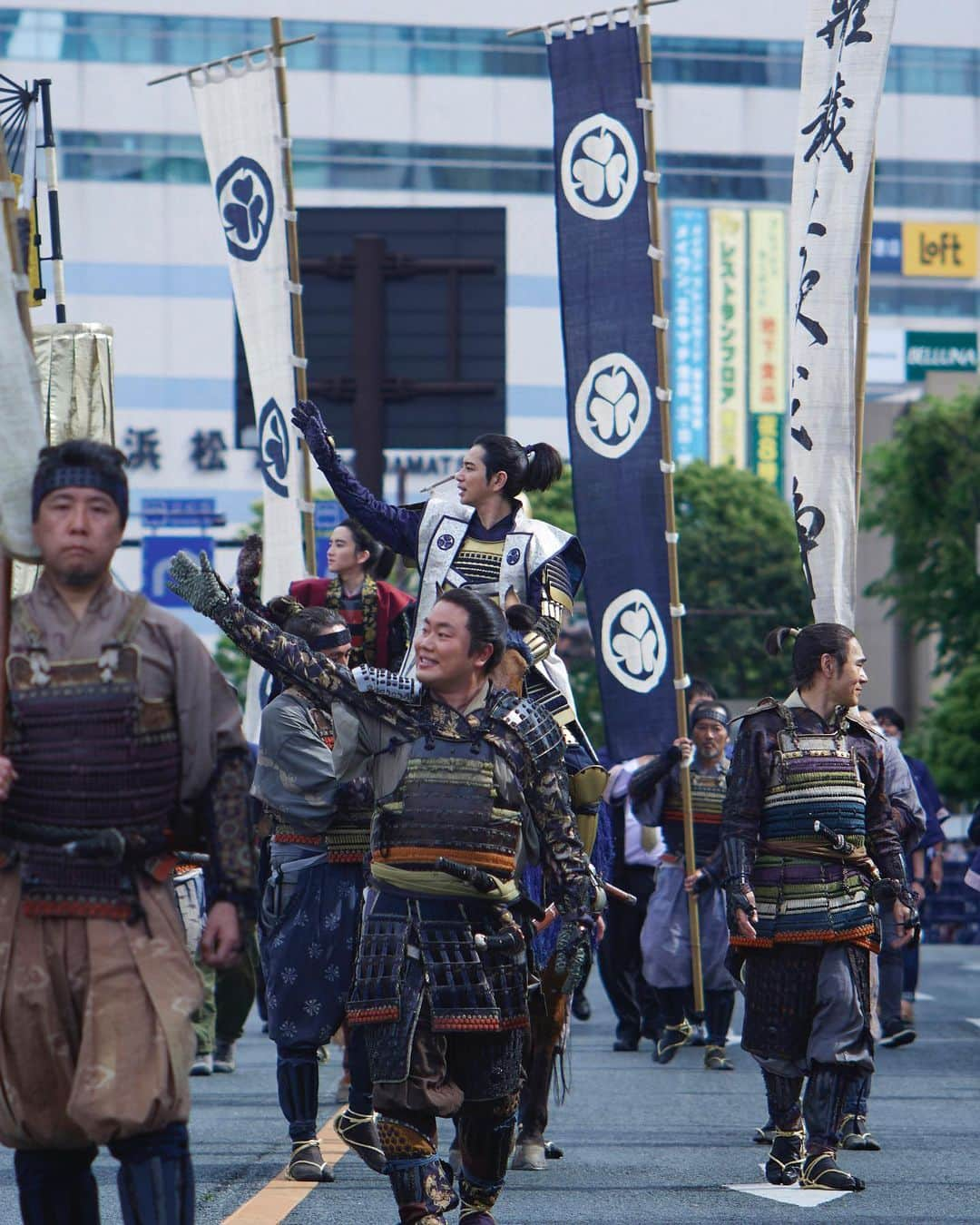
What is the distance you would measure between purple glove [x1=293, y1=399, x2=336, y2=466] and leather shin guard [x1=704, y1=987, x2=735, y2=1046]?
6.31 m

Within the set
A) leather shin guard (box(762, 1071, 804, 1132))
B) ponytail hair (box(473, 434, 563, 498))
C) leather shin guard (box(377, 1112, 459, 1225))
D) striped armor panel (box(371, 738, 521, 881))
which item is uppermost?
ponytail hair (box(473, 434, 563, 498))

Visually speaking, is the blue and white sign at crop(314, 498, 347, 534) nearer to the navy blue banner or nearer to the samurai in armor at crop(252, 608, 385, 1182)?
the navy blue banner

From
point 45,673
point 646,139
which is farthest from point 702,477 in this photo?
point 45,673

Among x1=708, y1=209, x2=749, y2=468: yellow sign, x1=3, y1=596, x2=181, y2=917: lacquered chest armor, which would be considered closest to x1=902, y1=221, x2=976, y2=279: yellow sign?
x1=708, y1=209, x2=749, y2=468: yellow sign

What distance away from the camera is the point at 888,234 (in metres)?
79.6

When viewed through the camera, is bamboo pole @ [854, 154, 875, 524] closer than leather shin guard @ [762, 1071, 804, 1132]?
No

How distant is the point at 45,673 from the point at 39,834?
335 millimetres

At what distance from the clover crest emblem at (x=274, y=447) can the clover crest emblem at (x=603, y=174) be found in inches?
76.3

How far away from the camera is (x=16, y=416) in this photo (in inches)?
211

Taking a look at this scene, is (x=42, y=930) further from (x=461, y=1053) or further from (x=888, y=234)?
(x=888, y=234)

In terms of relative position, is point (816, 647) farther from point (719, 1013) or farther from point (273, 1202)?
point (719, 1013)

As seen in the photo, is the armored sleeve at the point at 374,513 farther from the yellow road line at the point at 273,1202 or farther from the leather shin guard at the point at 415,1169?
the leather shin guard at the point at 415,1169

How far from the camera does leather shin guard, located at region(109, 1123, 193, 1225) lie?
16.5ft

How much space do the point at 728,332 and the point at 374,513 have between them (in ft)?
188
